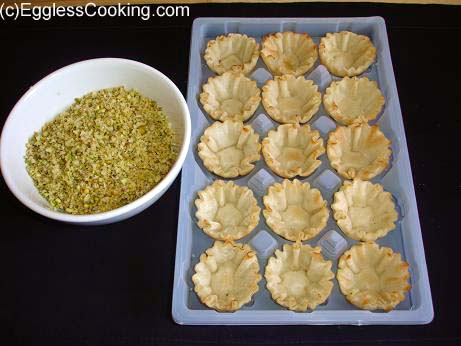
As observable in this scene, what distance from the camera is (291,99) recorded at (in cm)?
131

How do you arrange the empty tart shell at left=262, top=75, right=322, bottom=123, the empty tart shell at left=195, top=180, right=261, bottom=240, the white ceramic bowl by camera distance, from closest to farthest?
the white ceramic bowl, the empty tart shell at left=195, top=180, right=261, bottom=240, the empty tart shell at left=262, top=75, right=322, bottom=123

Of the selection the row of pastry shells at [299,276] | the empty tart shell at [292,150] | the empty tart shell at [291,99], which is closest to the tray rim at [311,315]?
the row of pastry shells at [299,276]

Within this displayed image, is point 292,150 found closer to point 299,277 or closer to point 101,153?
point 299,277

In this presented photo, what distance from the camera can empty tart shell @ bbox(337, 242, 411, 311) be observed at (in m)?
1.02

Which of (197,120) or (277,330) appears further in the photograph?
(197,120)

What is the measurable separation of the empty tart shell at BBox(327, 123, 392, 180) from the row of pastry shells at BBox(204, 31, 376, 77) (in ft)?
0.66

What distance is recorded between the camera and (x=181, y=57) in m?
1.41

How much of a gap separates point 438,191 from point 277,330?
55 centimetres

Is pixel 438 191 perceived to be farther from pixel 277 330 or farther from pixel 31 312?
pixel 31 312

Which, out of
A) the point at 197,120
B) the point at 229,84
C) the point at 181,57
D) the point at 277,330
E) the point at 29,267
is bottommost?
the point at 277,330

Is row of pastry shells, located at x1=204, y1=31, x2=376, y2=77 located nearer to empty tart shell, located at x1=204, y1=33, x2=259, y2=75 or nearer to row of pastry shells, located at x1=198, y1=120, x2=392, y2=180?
empty tart shell, located at x1=204, y1=33, x2=259, y2=75

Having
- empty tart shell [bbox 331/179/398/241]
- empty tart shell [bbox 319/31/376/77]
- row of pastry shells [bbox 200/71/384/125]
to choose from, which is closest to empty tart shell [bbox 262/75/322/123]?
row of pastry shells [bbox 200/71/384/125]

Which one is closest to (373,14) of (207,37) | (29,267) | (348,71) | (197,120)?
(348,71)

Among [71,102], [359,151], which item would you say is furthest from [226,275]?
[71,102]
